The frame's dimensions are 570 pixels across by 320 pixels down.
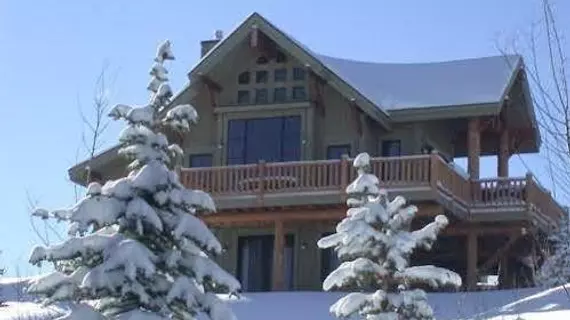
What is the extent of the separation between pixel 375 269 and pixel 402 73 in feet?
57.1

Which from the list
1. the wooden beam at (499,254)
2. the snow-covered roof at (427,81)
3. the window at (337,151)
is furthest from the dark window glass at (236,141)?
the wooden beam at (499,254)

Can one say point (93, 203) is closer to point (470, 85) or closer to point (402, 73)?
point (470, 85)

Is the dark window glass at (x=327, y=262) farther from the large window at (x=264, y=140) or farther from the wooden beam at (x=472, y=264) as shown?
the wooden beam at (x=472, y=264)

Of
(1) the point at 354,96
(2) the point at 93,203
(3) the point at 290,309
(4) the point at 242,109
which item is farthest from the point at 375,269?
(4) the point at 242,109

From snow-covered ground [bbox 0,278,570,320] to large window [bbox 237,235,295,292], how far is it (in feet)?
7.79

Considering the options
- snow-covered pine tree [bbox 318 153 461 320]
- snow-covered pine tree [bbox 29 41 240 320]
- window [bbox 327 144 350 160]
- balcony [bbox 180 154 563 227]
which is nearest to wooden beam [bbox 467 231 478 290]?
balcony [bbox 180 154 563 227]

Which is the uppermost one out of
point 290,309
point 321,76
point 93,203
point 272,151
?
point 321,76

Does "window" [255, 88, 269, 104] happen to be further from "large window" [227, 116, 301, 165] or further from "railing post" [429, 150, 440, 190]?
"railing post" [429, 150, 440, 190]

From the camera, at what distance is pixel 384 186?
27.0m

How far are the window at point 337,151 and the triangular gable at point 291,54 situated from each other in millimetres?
1302

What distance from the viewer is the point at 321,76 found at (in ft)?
96.0

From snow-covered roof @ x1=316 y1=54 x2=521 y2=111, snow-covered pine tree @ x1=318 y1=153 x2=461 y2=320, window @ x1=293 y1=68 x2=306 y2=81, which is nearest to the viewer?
snow-covered pine tree @ x1=318 y1=153 x2=461 y2=320

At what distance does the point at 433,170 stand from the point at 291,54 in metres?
5.25

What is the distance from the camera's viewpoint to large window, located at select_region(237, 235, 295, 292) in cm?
2986
